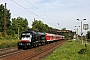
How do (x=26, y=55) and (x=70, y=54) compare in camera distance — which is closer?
(x=70, y=54)

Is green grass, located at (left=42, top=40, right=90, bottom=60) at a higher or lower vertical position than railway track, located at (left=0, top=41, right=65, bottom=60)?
higher

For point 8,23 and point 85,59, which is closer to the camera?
point 85,59

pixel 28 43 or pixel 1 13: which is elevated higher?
pixel 1 13

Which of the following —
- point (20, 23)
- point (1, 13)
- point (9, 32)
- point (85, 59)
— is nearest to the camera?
point (85, 59)

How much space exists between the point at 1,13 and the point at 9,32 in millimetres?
21662

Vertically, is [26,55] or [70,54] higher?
[70,54]

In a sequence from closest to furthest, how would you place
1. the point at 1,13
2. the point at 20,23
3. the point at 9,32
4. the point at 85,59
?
the point at 85,59 → the point at 9,32 → the point at 1,13 → the point at 20,23

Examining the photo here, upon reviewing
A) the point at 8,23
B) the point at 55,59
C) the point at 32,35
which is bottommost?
the point at 55,59

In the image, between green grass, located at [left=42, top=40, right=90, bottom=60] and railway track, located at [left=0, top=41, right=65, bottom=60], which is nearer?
green grass, located at [left=42, top=40, right=90, bottom=60]

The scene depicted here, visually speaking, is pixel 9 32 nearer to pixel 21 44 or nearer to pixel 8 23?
pixel 8 23

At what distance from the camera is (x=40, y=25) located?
5098 inches

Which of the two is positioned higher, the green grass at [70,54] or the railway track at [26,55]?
the green grass at [70,54]

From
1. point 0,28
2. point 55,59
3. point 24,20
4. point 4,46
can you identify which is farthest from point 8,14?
point 55,59

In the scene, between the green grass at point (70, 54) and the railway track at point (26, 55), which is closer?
the green grass at point (70, 54)
